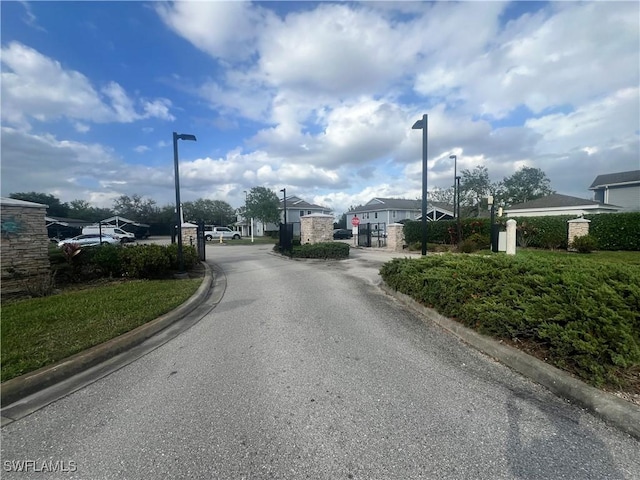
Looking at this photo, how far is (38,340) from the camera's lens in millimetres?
4117

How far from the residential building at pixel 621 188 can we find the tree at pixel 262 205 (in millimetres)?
38142

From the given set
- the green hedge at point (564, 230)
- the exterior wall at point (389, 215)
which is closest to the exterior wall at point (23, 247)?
the green hedge at point (564, 230)

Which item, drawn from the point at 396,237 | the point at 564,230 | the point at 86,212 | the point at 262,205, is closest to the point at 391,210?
the point at 262,205

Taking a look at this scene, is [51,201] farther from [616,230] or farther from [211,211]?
[616,230]

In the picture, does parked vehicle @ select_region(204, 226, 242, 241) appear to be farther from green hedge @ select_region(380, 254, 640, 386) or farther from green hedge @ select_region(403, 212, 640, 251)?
green hedge @ select_region(380, 254, 640, 386)

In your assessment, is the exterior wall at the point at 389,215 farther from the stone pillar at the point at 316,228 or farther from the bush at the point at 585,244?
the bush at the point at 585,244

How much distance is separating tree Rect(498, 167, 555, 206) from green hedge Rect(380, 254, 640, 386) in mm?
55150

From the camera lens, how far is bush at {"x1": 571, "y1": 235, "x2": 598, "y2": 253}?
46.6 ft

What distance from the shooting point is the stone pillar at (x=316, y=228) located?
17.0 metres

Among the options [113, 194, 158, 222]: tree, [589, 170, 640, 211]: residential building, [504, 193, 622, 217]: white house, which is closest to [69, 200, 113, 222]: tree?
[113, 194, 158, 222]: tree

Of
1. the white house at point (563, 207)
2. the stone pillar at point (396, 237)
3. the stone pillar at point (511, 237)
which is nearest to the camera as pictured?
the stone pillar at point (511, 237)

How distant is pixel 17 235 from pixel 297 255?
9.53 metres

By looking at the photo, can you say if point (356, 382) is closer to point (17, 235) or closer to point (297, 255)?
point (17, 235)

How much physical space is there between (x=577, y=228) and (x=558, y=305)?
15.7 meters
